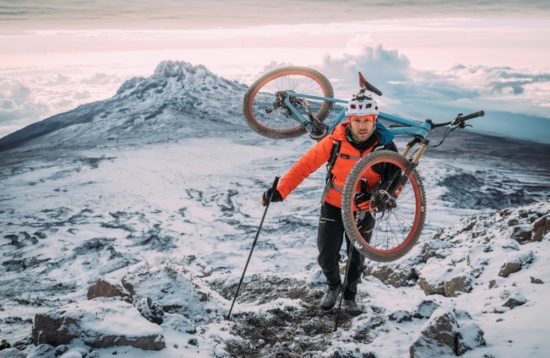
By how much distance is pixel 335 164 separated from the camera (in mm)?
6008

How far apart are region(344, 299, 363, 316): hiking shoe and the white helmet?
10.6 feet

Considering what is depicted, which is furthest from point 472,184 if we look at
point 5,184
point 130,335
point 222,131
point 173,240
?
point 5,184

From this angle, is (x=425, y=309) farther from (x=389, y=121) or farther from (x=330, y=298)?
(x=389, y=121)

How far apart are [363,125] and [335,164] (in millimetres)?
693

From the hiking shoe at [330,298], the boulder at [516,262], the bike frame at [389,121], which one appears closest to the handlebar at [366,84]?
the bike frame at [389,121]

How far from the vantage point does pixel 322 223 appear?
6609 mm

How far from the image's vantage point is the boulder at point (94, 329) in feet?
16.7

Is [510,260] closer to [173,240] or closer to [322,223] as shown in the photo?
[322,223]

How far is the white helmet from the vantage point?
5.56 metres

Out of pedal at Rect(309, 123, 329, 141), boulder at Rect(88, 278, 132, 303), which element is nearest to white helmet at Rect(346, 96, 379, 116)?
pedal at Rect(309, 123, 329, 141)

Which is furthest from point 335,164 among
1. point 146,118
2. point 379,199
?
point 146,118

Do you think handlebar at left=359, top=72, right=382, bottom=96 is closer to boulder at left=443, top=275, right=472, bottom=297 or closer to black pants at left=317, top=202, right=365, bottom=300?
black pants at left=317, top=202, right=365, bottom=300

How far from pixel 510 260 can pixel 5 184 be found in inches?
4476

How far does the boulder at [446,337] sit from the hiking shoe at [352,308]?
155 centimetres
